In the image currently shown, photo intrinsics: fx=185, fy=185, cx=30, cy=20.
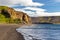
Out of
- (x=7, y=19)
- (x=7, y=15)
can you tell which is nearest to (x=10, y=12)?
(x=7, y=15)

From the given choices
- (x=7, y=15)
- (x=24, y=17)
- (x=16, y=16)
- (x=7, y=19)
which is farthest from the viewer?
(x=24, y=17)

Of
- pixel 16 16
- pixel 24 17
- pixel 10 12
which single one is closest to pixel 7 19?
pixel 10 12

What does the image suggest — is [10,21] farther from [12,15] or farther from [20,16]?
[20,16]

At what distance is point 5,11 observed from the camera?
13150 centimetres

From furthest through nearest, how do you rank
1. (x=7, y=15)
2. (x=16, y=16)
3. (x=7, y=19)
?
(x=16, y=16), (x=7, y=15), (x=7, y=19)

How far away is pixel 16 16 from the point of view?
14038 centimetres

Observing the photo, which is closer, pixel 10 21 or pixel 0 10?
pixel 10 21

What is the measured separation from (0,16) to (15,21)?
1250 centimetres

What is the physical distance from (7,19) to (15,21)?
12.1 m

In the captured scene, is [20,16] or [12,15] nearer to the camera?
[12,15]

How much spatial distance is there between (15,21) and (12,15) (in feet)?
17.9

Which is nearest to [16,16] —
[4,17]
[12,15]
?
[12,15]

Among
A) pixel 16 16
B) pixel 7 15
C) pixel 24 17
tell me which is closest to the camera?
pixel 7 15

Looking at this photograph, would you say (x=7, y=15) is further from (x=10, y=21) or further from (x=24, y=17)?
(x=24, y=17)
